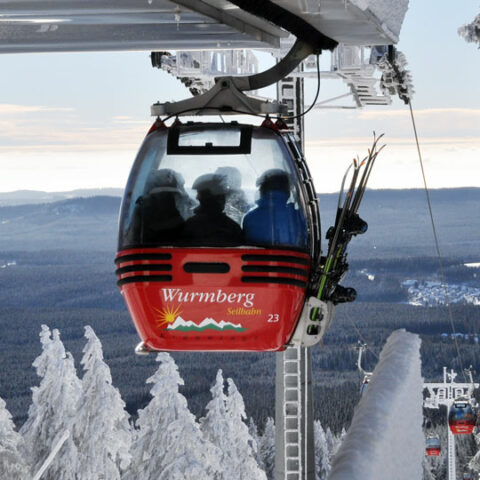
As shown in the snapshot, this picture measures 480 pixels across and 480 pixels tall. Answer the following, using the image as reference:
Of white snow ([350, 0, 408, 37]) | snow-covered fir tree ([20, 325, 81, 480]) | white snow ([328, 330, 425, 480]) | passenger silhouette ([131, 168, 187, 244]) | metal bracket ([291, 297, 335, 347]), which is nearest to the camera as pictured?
white snow ([328, 330, 425, 480])

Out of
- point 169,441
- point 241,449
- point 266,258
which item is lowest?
point 266,258

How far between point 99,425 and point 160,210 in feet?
112

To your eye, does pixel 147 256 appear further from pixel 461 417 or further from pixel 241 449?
pixel 241 449

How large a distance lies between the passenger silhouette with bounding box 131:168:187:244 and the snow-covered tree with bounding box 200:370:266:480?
35.3 meters

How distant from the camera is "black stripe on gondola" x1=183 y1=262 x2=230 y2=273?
20.5 feet

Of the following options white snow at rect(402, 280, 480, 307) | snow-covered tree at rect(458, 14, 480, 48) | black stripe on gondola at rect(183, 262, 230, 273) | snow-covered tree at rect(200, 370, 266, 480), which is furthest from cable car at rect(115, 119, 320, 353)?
white snow at rect(402, 280, 480, 307)

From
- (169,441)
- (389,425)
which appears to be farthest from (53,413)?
(389,425)

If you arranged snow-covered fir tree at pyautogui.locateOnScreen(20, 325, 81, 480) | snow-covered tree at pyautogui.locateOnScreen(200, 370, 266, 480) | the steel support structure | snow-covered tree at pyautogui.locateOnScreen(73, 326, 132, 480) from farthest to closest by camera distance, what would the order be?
snow-covered tree at pyautogui.locateOnScreen(200, 370, 266, 480)
snow-covered fir tree at pyautogui.locateOnScreen(20, 325, 81, 480)
snow-covered tree at pyautogui.locateOnScreen(73, 326, 132, 480)
the steel support structure

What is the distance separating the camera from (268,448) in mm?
60312

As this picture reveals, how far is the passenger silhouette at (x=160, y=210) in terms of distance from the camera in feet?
20.8

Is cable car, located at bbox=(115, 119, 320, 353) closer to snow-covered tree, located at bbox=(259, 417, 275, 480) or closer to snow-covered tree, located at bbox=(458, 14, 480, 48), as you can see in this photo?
snow-covered tree, located at bbox=(458, 14, 480, 48)

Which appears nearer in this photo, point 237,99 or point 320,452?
point 237,99

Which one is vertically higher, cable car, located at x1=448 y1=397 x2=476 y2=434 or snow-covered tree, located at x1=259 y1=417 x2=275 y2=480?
snow-covered tree, located at x1=259 y1=417 x2=275 y2=480

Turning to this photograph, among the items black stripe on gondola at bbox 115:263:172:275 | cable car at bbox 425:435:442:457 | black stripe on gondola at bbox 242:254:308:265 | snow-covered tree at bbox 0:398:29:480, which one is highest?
snow-covered tree at bbox 0:398:29:480
